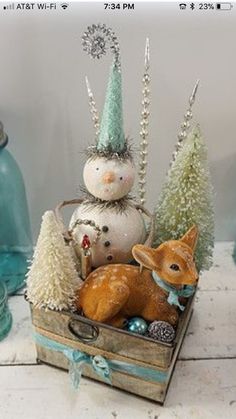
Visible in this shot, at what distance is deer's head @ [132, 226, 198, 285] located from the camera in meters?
0.51

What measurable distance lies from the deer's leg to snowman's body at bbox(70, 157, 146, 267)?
0.06 metres

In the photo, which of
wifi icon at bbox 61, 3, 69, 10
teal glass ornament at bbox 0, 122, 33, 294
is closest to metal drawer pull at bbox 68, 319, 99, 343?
teal glass ornament at bbox 0, 122, 33, 294

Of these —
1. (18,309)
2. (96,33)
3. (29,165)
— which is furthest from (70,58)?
(18,309)

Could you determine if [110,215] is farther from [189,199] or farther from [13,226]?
[13,226]

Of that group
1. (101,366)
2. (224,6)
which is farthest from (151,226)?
(224,6)

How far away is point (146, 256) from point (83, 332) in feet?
0.37

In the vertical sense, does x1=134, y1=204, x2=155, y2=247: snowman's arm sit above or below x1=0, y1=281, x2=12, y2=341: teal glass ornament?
above

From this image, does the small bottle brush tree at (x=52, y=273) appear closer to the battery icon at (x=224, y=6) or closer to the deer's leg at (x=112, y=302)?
the deer's leg at (x=112, y=302)

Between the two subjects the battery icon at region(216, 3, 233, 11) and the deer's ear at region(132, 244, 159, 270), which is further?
the battery icon at region(216, 3, 233, 11)

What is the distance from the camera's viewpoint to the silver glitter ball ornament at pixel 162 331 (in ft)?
A: 1.71

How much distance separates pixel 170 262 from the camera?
52 centimetres

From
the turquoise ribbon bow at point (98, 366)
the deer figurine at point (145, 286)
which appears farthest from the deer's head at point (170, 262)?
the turquoise ribbon bow at point (98, 366)

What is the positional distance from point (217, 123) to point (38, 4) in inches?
11.4

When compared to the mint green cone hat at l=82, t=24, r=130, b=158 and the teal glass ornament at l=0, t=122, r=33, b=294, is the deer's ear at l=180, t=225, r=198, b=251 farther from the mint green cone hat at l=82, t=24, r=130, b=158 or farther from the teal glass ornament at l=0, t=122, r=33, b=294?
the teal glass ornament at l=0, t=122, r=33, b=294
